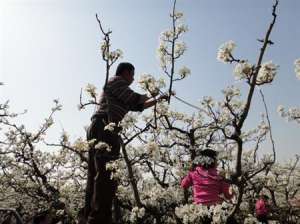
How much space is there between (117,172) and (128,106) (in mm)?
1043

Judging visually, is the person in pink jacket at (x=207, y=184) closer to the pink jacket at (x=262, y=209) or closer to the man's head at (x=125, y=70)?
the pink jacket at (x=262, y=209)

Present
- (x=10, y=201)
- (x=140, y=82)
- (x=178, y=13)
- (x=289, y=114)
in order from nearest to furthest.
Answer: (x=140, y=82), (x=178, y=13), (x=289, y=114), (x=10, y=201)

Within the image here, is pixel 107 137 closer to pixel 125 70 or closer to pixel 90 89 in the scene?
pixel 90 89

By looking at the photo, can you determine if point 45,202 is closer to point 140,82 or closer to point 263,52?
point 140,82

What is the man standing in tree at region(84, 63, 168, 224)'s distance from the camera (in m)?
5.40

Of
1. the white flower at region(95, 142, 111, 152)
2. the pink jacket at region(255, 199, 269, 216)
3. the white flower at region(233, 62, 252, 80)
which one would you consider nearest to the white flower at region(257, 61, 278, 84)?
the white flower at region(233, 62, 252, 80)

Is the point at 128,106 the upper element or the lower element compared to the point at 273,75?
upper

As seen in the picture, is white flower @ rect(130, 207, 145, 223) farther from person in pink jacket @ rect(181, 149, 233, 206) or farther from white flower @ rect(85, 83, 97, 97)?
white flower @ rect(85, 83, 97, 97)

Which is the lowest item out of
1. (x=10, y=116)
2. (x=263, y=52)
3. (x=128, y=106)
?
(x=263, y=52)

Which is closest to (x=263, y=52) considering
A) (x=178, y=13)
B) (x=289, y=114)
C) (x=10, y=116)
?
(x=178, y=13)

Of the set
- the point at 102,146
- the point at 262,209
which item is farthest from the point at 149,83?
the point at 262,209

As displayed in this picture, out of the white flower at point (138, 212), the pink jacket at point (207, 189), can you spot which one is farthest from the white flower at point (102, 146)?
the pink jacket at point (207, 189)

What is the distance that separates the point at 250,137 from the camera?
13430 mm

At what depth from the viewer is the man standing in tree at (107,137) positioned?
540 cm
